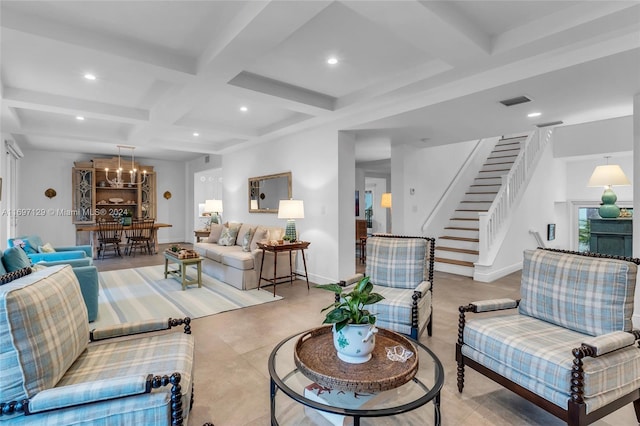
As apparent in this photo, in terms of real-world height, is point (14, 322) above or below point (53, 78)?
below

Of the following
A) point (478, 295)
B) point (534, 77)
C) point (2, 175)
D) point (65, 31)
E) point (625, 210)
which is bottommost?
point (478, 295)

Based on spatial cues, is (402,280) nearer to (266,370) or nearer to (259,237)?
(266,370)

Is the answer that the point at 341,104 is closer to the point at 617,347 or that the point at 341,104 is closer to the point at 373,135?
the point at 373,135

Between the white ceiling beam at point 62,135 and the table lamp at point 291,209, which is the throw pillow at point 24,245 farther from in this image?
the table lamp at point 291,209

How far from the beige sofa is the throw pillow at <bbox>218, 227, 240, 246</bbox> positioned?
2.6 inches

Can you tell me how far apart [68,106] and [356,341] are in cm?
475

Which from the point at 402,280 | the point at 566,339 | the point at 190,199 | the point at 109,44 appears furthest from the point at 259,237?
the point at 190,199

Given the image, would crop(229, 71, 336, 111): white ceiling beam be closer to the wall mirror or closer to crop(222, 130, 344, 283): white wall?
crop(222, 130, 344, 283): white wall

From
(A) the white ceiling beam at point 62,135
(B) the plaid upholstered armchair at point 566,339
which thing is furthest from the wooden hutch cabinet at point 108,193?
(B) the plaid upholstered armchair at point 566,339

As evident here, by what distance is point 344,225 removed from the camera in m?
4.94

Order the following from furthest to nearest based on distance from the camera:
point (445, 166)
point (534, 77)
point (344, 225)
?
point (445, 166) → point (344, 225) → point (534, 77)

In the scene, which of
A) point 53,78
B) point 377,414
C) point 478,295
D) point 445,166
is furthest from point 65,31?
point 445,166

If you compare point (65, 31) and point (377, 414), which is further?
point (65, 31)

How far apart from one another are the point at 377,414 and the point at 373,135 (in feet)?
14.6
